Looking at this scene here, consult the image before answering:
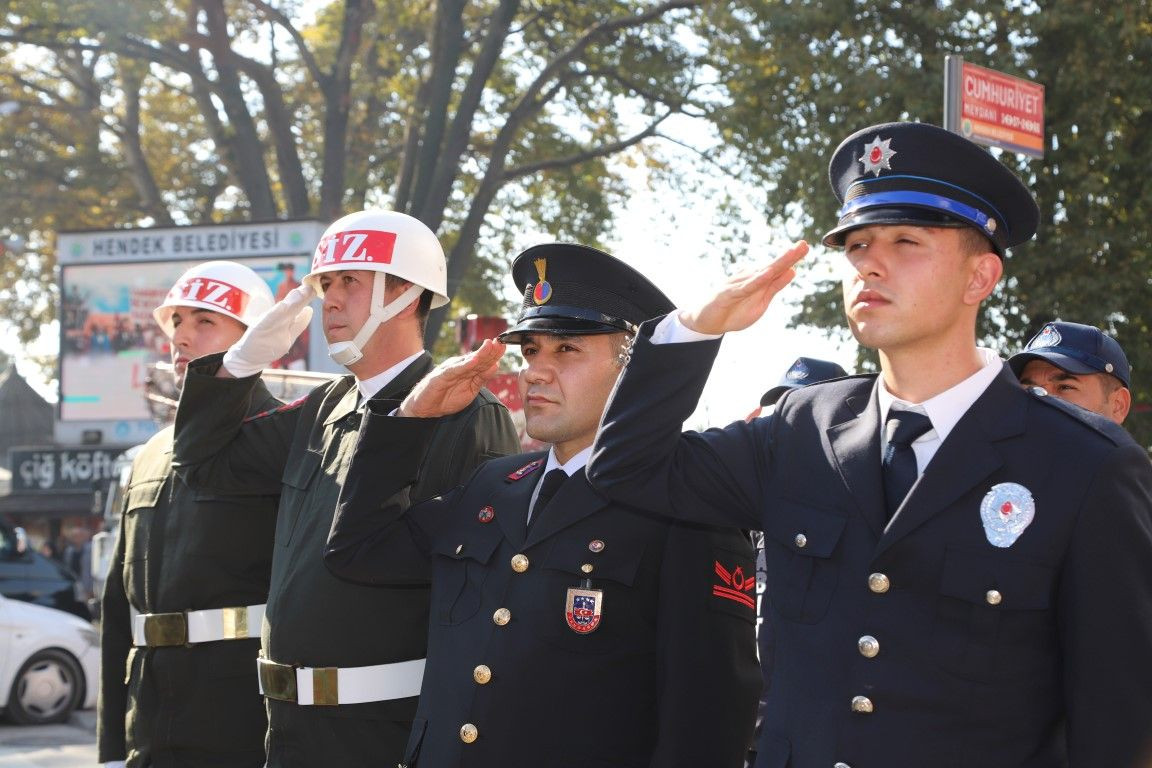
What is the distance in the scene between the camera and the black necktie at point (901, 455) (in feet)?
8.98

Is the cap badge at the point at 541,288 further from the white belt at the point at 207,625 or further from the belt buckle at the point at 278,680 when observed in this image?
the white belt at the point at 207,625

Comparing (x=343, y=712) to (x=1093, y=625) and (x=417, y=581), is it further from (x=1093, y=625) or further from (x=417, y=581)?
(x=1093, y=625)

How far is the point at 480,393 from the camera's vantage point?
4.43 meters

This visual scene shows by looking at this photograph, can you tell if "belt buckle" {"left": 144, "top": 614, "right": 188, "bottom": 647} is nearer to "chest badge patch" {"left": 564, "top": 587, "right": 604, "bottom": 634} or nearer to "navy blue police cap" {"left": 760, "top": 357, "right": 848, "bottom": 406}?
"chest badge patch" {"left": 564, "top": 587, "right": 604, "bottom": 634}

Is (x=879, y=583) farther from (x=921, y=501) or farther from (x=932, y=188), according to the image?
(x=932, y=188)

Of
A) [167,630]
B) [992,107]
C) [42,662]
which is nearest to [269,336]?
[167,630]

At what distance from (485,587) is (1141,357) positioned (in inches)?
500

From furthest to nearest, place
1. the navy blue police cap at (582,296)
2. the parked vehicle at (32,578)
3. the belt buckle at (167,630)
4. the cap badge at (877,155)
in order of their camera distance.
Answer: the parked vehicle at (32,578)
the belt buckle at (167,630)
the navy blue police cap at (582,296)
the cap badge at (877,155)

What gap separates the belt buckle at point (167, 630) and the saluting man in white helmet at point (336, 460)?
0.49 meters

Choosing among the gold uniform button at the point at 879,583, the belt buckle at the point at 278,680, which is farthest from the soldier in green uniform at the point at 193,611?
the gold uniform button at the point at 879,583

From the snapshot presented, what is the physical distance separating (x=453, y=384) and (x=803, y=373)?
9.54 feet

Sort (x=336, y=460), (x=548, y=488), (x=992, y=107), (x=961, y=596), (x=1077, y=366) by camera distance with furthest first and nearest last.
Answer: (x=992, y=107), (x=1077, y=366), (x=336, y=460), (x=548, y=488), (x=961, y=596)

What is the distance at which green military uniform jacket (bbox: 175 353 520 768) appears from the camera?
4.09 metres

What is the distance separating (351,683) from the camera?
13.4ft
